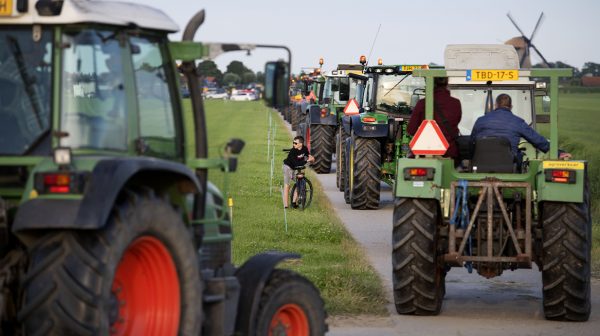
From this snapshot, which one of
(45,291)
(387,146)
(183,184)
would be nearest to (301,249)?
(387,146)

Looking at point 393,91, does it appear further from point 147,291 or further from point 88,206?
point 88,206

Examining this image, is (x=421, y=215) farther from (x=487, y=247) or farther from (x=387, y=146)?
(x=387, y=146)

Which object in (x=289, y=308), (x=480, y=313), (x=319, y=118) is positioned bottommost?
(x=480, y=313)

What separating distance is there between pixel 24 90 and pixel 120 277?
3.38ft

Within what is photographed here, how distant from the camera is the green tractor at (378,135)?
23.0m

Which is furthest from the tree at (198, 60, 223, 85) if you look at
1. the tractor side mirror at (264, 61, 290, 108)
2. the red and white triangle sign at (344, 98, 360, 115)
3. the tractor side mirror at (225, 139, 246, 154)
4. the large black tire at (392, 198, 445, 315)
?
the red and white triangle sign at (344, 98, 360, 115)

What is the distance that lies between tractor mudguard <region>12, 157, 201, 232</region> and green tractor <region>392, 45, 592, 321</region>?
20.8 ft

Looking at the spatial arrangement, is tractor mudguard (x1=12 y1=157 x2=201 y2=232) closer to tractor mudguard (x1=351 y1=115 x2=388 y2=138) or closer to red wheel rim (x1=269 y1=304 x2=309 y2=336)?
red wheel rim (x1=269 y1=304 x2=309 y2=336)

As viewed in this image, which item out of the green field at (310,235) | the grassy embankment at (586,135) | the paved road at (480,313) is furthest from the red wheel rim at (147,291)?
the grassy embankment at (586,135)

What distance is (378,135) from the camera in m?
22.9

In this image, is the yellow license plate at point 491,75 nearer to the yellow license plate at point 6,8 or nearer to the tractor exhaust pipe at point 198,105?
the tractor exhaust pipe at point 198,105

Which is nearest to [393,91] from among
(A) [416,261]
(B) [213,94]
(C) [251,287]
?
(A) [416,261]

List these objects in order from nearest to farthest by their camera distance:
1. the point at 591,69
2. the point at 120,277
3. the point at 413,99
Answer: the point at 120,277, the point at 413,99, the point at 591,69

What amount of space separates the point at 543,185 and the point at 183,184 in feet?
19.3
